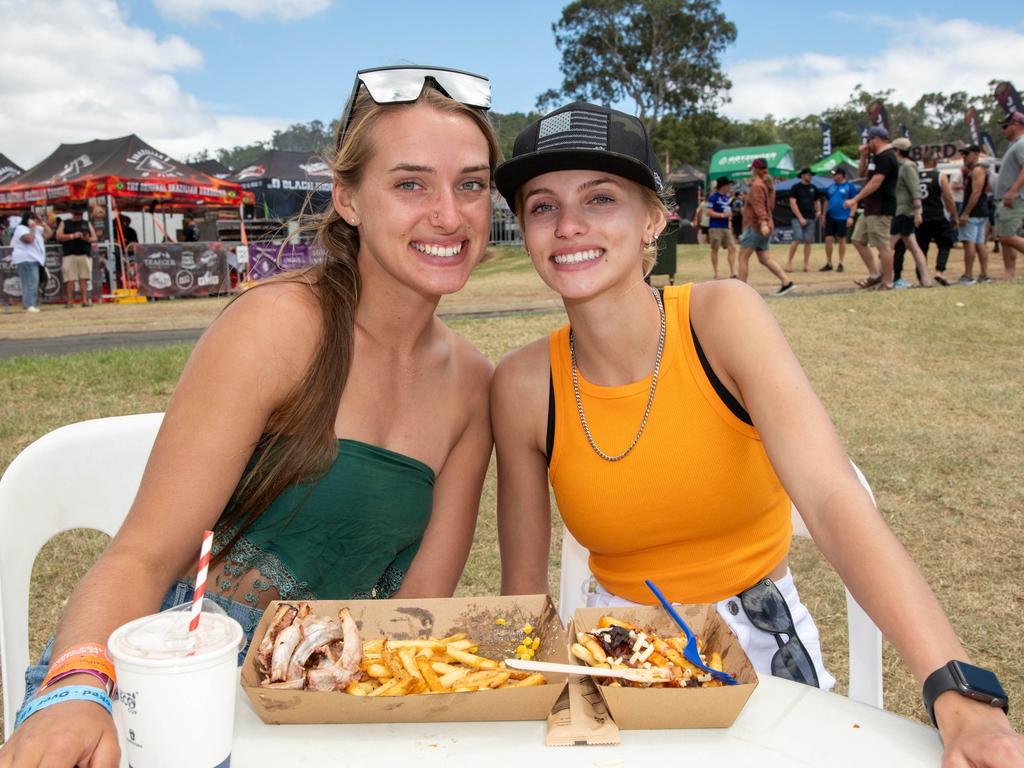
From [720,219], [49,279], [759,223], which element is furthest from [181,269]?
[759,223]

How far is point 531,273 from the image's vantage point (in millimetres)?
21719

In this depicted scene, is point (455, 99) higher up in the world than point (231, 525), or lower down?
higher up

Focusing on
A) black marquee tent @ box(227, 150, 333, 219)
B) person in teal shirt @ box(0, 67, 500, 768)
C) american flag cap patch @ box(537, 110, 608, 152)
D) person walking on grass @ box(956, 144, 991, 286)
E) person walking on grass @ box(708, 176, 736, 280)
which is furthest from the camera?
black marquee tent @ box(227, 150, 333, 219)

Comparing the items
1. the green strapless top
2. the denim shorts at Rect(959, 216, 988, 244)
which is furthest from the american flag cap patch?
the denim shorts at Rect(959, 216, 988, 244)

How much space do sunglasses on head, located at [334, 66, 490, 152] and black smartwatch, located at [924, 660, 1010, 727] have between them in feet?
5.41

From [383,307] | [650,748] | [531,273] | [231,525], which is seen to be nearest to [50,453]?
[231,525]

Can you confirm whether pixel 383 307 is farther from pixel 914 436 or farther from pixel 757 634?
pixel 914 436

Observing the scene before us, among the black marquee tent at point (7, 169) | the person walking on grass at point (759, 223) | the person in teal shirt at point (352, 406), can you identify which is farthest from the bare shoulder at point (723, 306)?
the black marquee tent at point (7, 169)

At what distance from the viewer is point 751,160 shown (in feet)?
109

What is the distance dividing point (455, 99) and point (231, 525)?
1.18 m

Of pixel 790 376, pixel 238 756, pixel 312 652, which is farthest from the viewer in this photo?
pixel 790 376

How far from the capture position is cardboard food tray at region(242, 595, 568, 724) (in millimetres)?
1257

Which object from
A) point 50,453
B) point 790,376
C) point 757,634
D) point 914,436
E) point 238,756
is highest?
point 790,376

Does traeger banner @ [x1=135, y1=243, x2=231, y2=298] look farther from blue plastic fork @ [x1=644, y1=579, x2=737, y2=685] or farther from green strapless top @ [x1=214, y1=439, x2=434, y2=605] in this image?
blue plastic fork @ [x1=644, y1=579, x2=737, y2=685]
